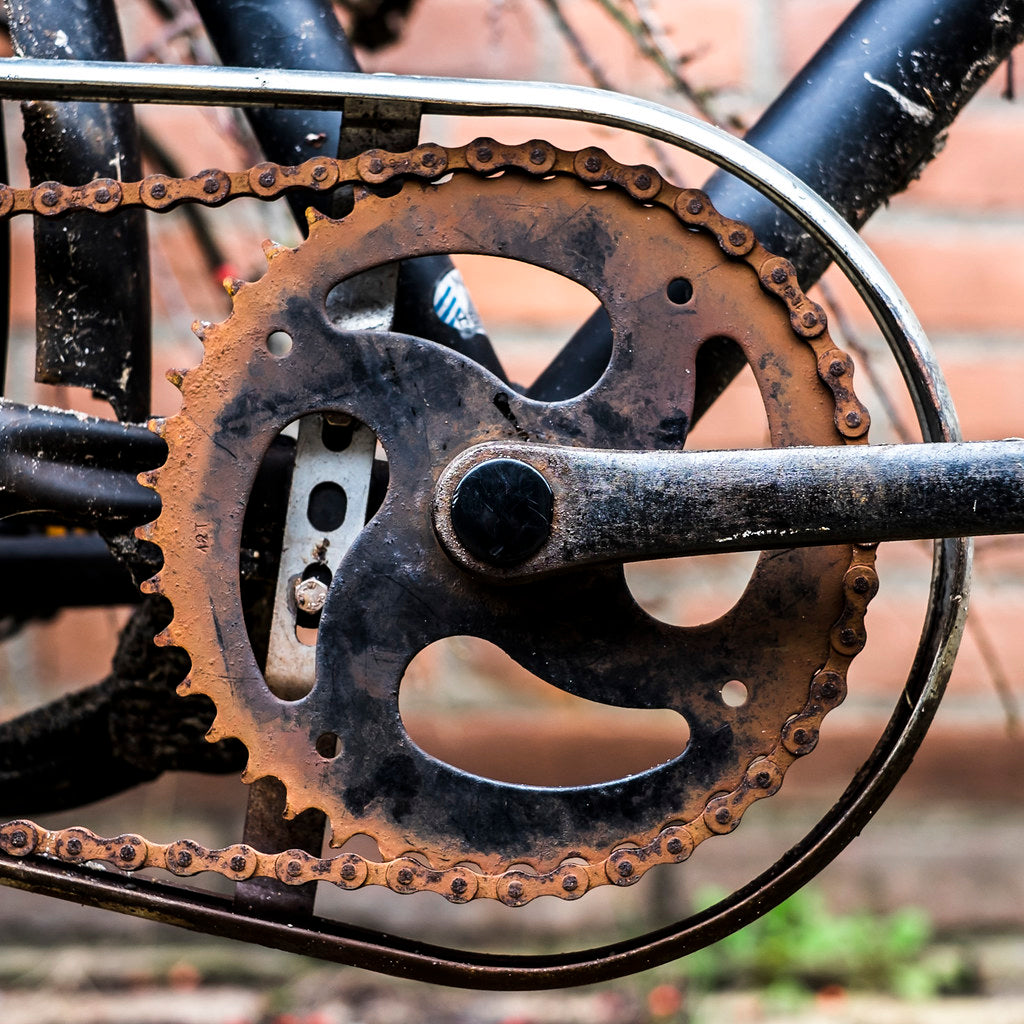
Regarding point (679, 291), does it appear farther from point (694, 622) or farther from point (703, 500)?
point (694, 622)

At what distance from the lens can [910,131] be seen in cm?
72

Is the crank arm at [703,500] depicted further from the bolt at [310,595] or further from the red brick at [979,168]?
the red brick at [979,168]

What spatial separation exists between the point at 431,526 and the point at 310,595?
0.08 metres

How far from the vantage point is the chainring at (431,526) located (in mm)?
602

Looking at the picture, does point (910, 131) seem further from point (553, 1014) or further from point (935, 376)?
point (553, 1014)

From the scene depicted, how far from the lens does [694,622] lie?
1.47 metres

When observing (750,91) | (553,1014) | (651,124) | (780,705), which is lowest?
(553,1014)

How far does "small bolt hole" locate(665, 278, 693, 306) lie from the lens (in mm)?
620

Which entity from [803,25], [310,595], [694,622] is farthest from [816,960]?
[803,25]

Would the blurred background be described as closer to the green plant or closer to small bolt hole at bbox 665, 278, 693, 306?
the green plant

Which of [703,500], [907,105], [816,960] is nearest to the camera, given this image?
[703,500]

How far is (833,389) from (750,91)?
93 cm

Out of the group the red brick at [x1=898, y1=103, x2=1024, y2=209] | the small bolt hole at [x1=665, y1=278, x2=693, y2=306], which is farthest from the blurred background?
the small bolt hole at [x1=665, y1=278, x2=693, y2=306]

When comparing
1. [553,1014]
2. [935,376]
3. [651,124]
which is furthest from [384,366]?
[553,1014]
